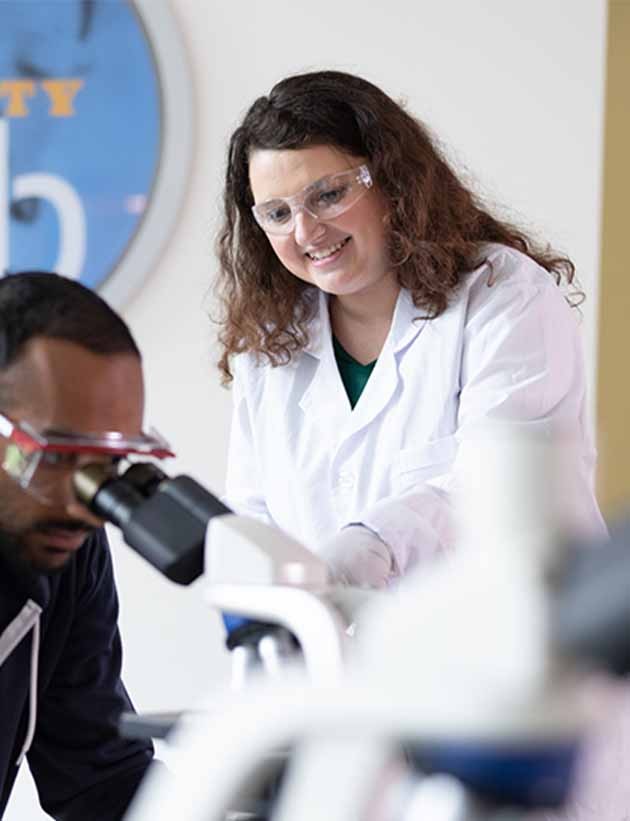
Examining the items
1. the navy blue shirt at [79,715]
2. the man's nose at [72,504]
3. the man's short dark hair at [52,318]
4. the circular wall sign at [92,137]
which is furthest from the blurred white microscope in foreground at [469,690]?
the circular wall sign at [92,137]

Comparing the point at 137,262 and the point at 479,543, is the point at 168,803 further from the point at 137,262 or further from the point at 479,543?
the point at 137,262

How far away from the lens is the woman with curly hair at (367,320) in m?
1.85

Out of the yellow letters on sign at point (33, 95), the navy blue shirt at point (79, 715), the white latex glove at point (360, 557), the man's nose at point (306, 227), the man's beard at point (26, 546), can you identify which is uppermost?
the yellow letters on sign at point (33, 95)

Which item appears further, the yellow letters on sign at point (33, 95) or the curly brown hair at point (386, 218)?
the yellow letters on sign at point (33, 95)

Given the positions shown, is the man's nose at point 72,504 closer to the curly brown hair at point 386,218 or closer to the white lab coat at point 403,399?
the white lab coat at point 403,399

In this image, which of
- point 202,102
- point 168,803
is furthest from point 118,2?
point 168,803

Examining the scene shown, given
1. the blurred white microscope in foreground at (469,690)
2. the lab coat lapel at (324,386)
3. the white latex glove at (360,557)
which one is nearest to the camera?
the blurred white microscope in foreground at (469,690)

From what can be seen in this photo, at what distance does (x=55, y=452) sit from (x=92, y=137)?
7.60 ft

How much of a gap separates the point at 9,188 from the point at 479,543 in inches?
115

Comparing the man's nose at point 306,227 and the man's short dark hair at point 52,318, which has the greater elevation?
the man's short dark hair at point 52,318

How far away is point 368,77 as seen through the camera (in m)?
3.08

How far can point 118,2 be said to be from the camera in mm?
3203

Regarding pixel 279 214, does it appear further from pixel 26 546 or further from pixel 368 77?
pixel 368 77

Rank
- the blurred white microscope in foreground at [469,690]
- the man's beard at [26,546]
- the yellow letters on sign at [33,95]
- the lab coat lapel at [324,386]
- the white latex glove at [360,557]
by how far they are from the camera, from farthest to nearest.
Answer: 1. the yellow letters on sign at [33,95]
2. the lab coat lapel at [324,386]
3. the white latex glove at [360,557]
4. the man's beard at [26,546]
5. the blurred white microscope in foreground at [469,690]
